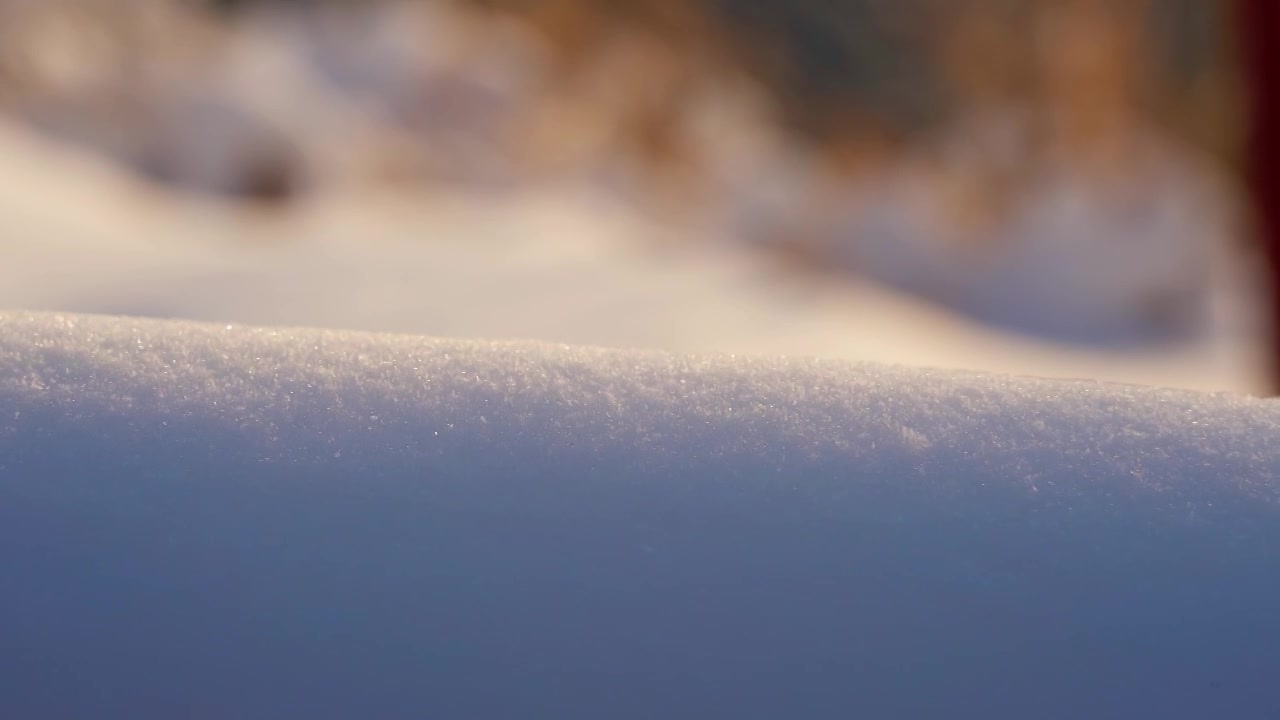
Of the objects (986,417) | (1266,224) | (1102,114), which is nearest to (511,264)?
(1266,224)

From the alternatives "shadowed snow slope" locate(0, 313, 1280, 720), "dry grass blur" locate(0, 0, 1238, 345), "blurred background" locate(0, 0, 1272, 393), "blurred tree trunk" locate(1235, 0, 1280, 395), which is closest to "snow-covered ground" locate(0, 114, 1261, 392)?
"blurred background" locate(0, 0, 1272, 393)

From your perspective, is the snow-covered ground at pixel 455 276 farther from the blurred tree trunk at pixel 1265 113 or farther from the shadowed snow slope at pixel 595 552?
the shadowed snow slope at pixel 595 552

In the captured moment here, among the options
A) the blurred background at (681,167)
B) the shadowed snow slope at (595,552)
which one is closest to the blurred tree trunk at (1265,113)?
the blurred background at (681,167)

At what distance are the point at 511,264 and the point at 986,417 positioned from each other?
5.79 feet

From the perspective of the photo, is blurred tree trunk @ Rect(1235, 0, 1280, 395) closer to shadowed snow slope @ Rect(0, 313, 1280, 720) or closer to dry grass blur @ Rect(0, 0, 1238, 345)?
dry grass blur @ Rect(0, 0, 1238, 345)

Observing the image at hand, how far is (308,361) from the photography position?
0.32m

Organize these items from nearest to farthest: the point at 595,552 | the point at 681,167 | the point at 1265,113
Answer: the point at 595,552, the point at 1265,113, the point at 681,167

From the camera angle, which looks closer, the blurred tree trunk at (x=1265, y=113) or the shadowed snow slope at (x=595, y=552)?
the shadowed snow slope at (x=595, y=552)

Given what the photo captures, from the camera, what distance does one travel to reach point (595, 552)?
0.28m

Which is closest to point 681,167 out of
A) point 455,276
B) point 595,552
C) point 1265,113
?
point 455,276

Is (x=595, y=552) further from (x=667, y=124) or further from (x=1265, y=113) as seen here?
(x=667, y=124)

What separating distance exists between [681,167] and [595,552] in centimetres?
310

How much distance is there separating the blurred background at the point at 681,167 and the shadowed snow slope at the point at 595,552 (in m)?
1.49

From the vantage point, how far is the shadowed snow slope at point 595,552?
0.26 m
